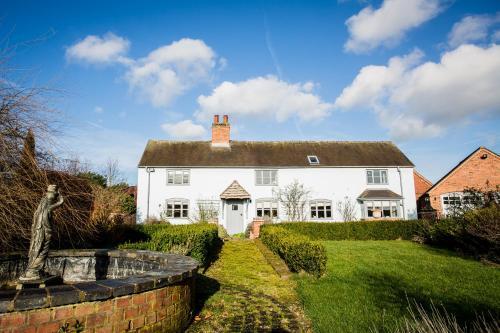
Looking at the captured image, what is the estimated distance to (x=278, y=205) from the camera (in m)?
26.6

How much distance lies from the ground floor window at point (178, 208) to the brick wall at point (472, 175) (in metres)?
22.2

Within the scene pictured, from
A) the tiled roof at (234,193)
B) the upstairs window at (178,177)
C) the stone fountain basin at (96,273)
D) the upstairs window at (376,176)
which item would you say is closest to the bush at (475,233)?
the upstairs window at (376,176)

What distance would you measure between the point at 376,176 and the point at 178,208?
18.0 meters

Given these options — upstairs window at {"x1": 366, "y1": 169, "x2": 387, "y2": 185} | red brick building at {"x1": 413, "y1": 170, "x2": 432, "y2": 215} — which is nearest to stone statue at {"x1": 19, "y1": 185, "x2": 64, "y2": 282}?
upstairs window at {"x1": 366, "y1": 169, "x2": 387, "y2": 185}

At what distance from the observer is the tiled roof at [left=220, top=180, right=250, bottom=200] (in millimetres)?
25469

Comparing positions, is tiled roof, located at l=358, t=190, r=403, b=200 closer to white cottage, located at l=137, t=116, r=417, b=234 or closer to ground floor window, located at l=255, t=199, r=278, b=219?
white cottage, located at l=137, t=116, r=417, b=234

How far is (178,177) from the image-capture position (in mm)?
26547

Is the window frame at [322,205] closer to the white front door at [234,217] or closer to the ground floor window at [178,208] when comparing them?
the white front door at [234,217]

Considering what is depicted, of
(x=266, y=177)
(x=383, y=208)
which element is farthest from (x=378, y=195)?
(x=266, y=177)

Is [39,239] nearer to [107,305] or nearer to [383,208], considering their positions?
[107,305]

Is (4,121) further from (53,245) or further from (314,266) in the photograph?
(314,266)

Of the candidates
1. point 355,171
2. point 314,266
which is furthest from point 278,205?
point 314,266

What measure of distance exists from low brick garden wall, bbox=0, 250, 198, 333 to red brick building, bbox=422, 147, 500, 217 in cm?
2833

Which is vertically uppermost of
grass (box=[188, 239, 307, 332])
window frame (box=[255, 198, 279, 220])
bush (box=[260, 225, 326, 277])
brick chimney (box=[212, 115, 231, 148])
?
brick chimney (box=[212, 115, 231, 148])
